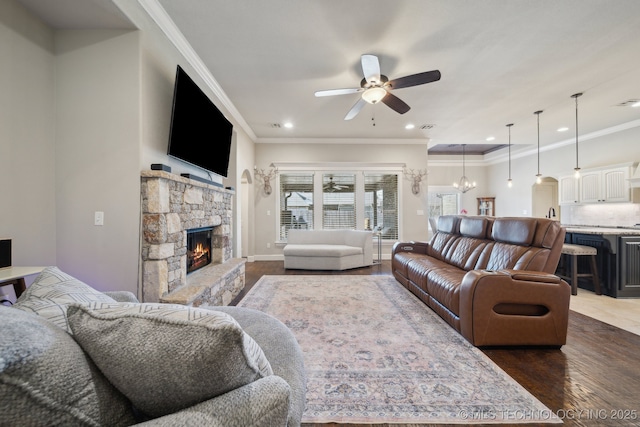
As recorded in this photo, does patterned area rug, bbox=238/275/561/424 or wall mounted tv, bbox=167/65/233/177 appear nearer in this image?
patterned area rug, bbox=238/275/561/424

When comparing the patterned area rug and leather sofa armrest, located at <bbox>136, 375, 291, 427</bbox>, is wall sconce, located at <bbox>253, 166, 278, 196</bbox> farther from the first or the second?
leather sofa armrest, located at <bbox>136, 375, 291, 427</bbox>

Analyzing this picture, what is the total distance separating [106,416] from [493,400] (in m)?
1.91

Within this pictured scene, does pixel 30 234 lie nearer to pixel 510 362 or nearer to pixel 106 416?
pixel 106 416

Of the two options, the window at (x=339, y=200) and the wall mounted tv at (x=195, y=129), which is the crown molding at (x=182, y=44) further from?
the window at (x=339, y=200)

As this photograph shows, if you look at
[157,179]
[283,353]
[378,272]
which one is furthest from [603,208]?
[157,179]

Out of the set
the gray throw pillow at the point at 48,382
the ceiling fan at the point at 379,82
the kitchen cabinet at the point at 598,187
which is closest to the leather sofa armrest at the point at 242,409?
the gray throw pillow at the point at 48,382

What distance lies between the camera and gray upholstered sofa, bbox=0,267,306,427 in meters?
0.50

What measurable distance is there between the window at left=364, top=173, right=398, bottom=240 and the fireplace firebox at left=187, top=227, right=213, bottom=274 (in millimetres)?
3966

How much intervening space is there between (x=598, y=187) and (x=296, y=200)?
6.51 metres

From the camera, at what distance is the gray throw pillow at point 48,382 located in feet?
Answer: 1.44

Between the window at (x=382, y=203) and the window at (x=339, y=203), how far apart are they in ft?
1.13

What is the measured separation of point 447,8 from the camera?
7.63ft

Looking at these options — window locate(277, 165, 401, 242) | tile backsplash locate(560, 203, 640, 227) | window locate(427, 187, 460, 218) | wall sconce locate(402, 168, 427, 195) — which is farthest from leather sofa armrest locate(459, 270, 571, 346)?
window locate(427, 187, 460, 218)

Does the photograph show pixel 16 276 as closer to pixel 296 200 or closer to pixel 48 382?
pixel 48 382
